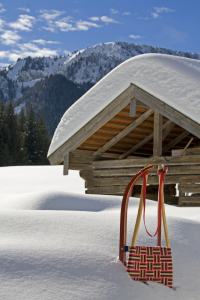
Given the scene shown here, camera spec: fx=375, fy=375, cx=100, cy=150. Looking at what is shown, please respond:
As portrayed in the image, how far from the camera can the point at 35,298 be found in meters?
3.41

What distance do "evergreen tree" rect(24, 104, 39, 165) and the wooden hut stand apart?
32.2 meters

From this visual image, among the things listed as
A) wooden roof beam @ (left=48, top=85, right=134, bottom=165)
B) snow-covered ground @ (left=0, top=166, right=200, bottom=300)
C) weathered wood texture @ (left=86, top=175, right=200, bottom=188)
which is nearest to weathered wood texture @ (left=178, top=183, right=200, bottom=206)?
weathered wood texture @ (left=86, top=175, right=200, bottom=188)

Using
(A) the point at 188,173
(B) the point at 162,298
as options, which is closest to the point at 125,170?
(A) the point at 188,173

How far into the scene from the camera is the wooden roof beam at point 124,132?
35.9 ft

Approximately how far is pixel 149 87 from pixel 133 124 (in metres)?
1.76

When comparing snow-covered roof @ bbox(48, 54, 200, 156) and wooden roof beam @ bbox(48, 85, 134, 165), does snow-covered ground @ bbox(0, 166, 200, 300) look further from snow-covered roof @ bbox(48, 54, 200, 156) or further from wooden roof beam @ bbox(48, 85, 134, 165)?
wooden roof beam @ bbox(48, 85, 134, 165)

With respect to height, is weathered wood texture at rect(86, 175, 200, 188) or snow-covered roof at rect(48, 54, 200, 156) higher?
snow-covered roof at rect(48, 54, 200, 156)

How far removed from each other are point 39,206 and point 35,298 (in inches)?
216

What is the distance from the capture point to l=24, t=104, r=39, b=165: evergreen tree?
44219mm

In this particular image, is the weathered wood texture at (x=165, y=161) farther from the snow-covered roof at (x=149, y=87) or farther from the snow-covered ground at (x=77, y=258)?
the snow-covered ground at (x=77, y=258)

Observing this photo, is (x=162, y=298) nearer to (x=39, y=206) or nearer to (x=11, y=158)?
(x=39, y=206)

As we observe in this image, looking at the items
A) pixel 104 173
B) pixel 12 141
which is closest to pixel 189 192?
pixel 104 173

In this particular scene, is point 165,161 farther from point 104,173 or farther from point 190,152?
point 104,173

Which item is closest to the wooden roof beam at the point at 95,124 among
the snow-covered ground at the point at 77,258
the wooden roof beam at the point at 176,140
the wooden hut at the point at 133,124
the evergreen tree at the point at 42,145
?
the wooden hut at the point at 133,124
